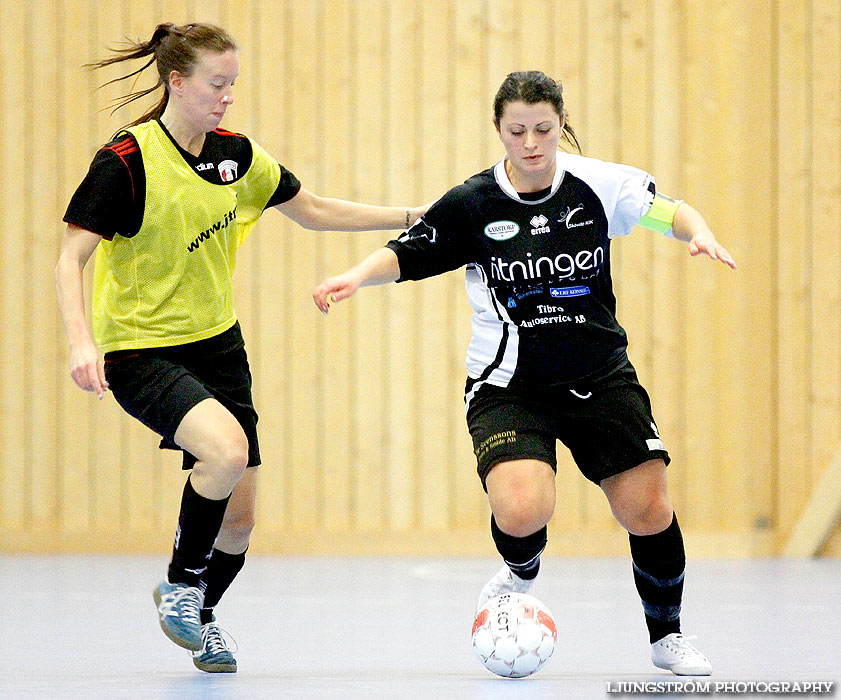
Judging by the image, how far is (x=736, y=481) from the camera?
7.60 metres

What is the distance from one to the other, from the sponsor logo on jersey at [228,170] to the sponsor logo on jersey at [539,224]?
0.93 meters

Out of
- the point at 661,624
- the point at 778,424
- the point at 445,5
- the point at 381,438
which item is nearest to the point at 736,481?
the point at 778,424

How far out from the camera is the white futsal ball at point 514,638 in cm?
334

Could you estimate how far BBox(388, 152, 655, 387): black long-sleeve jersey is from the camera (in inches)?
140

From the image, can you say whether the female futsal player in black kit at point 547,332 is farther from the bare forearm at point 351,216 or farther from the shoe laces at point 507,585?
the bare forearm at point 351,216

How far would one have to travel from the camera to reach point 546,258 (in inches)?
139

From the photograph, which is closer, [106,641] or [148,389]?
[148,389]

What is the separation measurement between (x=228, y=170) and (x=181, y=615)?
1.33 metres

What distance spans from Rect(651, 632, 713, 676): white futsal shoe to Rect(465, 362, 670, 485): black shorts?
50 centimetres

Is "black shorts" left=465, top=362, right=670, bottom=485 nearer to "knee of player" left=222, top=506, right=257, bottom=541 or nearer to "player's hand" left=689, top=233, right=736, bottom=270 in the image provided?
"player's hand" left=689, top=233, right=736, bottom=270

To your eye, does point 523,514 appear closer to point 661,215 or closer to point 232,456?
point 232,456

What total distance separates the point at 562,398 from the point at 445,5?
4688 mm

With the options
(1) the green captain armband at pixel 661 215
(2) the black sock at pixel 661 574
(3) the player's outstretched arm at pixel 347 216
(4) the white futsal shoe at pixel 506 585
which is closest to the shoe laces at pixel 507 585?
(4) the white futsal shoe at pixel 506 585

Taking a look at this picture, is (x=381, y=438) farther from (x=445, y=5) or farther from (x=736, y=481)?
(x=445, y=5)
